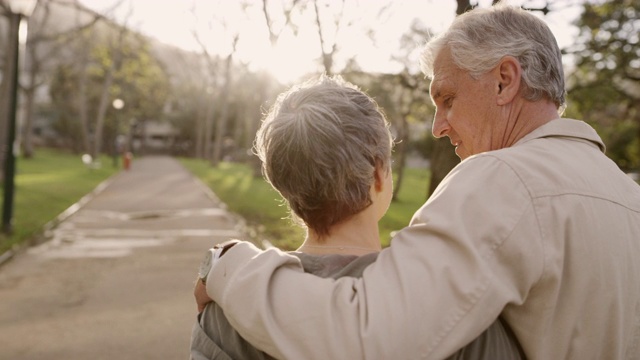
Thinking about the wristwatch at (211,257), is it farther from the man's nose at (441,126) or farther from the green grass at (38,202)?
the green grass at (38,202)

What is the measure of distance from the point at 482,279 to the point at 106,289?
7261 millimetres

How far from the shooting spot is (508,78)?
1958 millimetres

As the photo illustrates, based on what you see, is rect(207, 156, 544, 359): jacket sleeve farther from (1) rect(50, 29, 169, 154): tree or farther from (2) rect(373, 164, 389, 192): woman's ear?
(1) rect(50, 29, 169, 154): tree

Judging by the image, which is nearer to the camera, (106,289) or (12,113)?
(106,289)

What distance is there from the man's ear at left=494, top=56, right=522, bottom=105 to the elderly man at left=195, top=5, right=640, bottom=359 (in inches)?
5.5

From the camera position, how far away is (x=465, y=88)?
6.75 ft

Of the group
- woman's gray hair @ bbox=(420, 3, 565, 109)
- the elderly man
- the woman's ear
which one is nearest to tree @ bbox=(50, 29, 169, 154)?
woman's gray hair @ bbox=(420, 3, 565, 109)

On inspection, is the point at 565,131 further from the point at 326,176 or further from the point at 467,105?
the point at 326,176

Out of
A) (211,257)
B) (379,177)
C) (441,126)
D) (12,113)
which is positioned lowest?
(12,113)

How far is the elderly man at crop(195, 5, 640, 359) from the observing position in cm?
149

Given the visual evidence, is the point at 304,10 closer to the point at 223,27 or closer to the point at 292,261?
the point at 292,261

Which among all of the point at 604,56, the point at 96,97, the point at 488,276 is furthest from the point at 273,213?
the point at 96,97

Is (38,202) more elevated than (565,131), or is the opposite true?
(565,131)

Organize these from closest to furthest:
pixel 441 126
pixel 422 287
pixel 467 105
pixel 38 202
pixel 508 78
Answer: pixel 422 287 < pixel 508 78 < pixel 467 105 < pixel 441 126 < pixel 38 202
